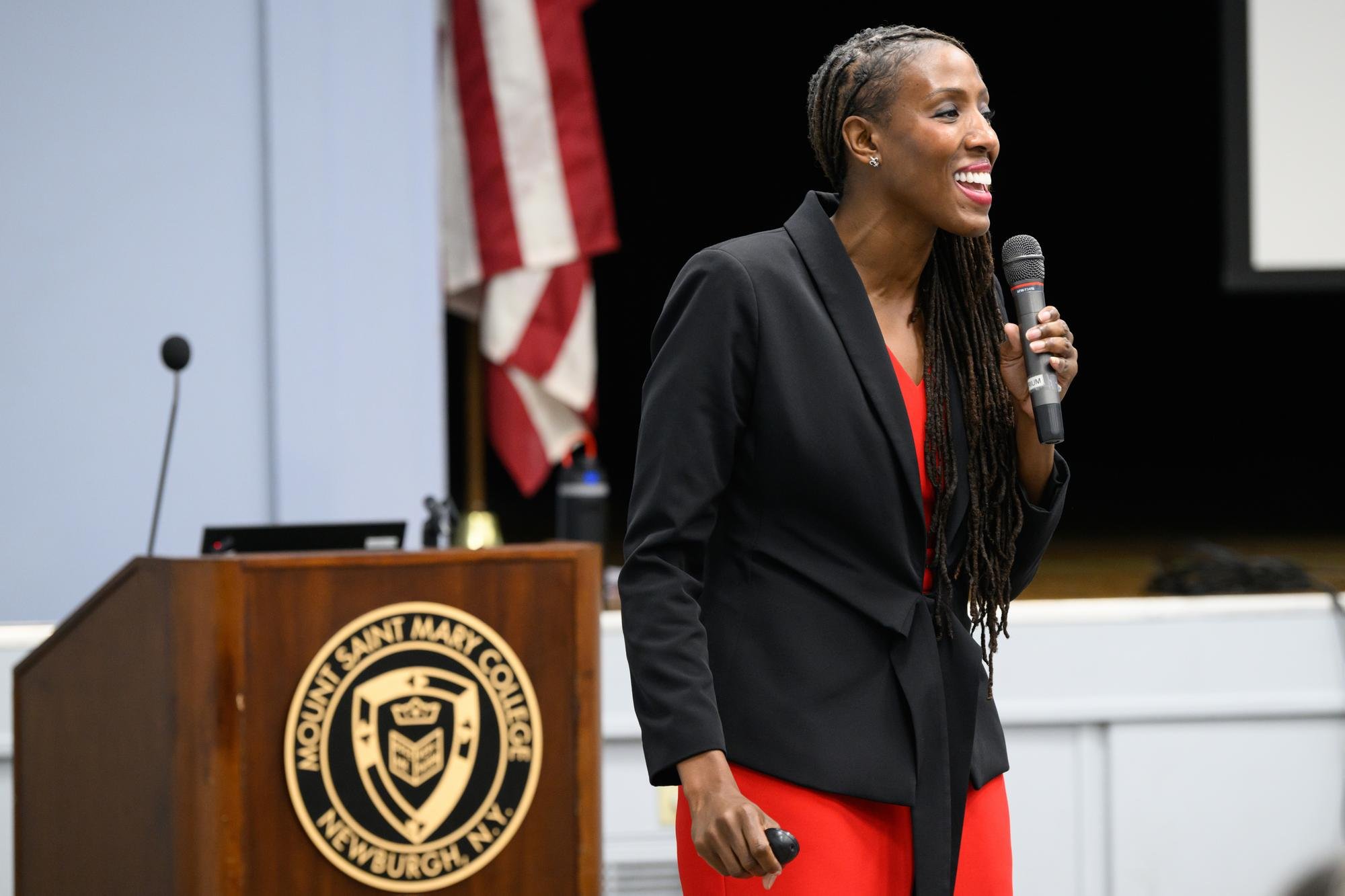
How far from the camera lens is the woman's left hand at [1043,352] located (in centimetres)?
124

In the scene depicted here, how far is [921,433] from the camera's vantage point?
1243mm

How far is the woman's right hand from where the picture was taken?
108 centimetres

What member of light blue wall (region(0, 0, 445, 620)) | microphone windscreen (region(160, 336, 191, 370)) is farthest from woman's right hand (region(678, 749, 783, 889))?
light blue wall (region(0, 0, 445, 620))

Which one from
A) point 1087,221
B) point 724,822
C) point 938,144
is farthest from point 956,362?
point 1087,221

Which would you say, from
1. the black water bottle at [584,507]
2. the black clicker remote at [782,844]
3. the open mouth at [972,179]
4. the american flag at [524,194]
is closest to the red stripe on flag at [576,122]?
the american flag at [524,194]

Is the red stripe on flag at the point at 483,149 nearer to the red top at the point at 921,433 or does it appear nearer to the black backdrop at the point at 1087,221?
the black backdrop at the point at 1087,221

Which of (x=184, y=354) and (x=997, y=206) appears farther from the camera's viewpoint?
(x=997, y=206)

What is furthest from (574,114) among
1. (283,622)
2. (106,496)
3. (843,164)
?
(843,164)

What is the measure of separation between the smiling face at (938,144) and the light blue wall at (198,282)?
8.07 feet

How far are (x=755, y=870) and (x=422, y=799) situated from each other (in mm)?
942

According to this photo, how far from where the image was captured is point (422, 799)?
1.94 meters

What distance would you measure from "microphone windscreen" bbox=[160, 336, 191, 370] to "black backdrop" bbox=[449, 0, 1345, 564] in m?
3.25

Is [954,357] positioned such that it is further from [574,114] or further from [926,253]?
[574,114]

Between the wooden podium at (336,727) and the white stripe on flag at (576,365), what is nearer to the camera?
the wooden podium at (336,727)
